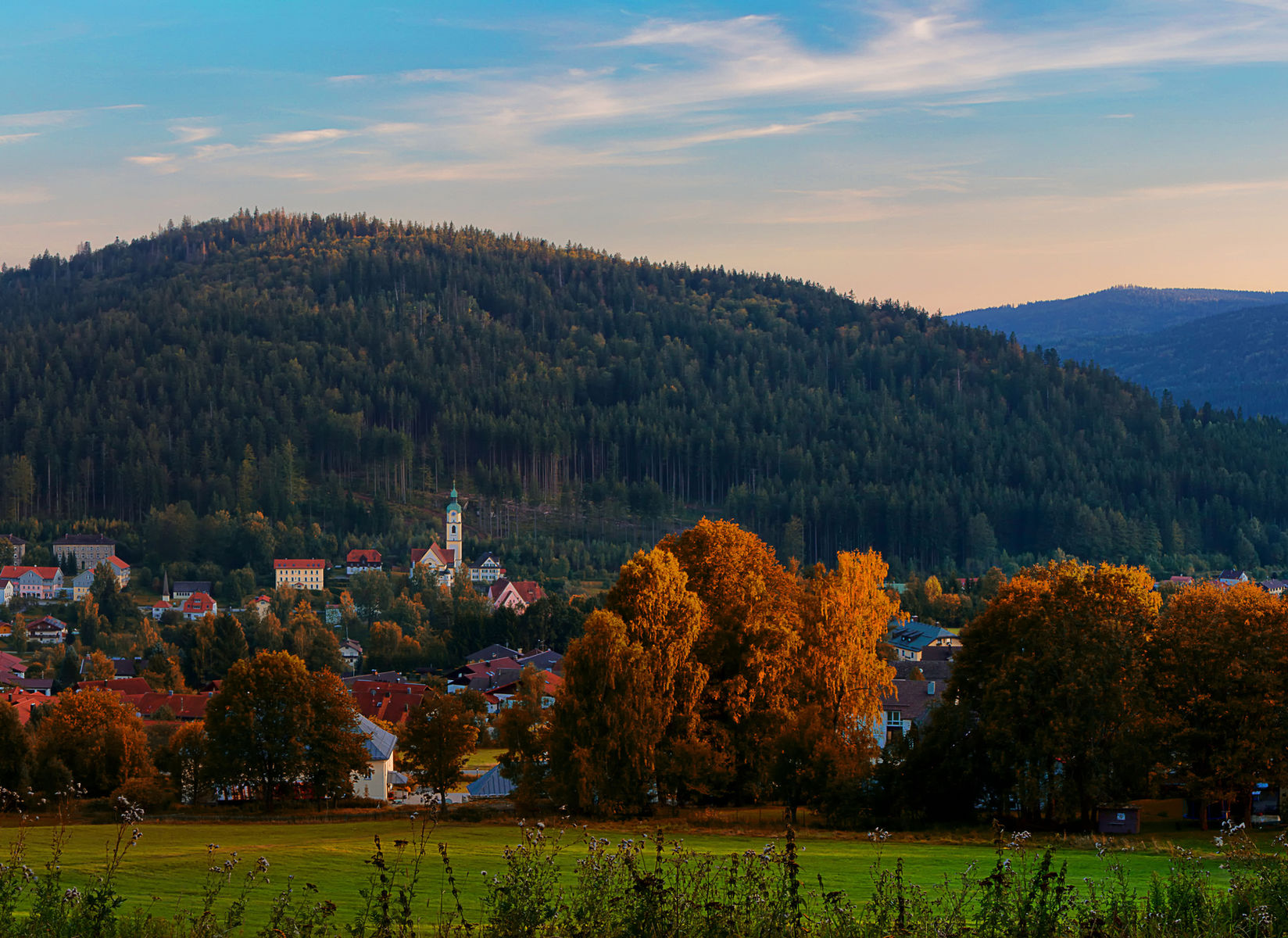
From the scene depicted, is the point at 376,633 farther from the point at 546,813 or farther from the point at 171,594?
A: the point at 546,813

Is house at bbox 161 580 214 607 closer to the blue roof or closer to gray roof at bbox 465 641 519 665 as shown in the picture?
gray roof at bbox 465 641 519 665

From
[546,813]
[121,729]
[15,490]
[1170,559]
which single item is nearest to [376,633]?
[121,729]

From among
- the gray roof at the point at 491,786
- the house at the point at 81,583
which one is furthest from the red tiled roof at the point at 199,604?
the gray roof at the point at 491,786

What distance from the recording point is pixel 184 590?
476 feet

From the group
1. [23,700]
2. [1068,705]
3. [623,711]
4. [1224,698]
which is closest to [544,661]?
[23,700]

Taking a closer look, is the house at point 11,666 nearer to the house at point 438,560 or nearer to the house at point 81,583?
the house at point 81,583

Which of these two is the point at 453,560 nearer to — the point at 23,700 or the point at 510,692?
the point at 510,692

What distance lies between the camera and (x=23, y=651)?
382 ft

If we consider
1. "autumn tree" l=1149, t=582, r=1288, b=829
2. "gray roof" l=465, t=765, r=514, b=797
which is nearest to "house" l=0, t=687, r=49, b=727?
"gray roof" l=465, t=765, r=514, b=797

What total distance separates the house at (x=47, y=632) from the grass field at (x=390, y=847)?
8401 cm

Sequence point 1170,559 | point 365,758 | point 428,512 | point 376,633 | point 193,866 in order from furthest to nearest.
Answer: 1. point 428,512
2. point 1170,559
3. point 376,633
4. point 365,758
5. point 193,866

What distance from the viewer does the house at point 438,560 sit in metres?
153

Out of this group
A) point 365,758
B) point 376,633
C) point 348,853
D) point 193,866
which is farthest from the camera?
point 376,633

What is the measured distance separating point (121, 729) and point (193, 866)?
29.4 m
